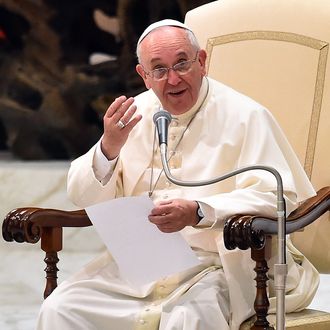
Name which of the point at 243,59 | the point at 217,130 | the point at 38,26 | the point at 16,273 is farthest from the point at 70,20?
the point at 217,130

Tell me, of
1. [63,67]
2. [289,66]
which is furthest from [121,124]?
[63,67]

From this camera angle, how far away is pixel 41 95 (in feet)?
25.9

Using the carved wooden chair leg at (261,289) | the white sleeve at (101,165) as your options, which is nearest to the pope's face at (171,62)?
the white sleeve at (101,165)

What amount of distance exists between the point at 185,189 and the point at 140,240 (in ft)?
1.30

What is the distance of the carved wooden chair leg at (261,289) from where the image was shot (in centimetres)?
372

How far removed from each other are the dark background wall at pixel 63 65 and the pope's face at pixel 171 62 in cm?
375

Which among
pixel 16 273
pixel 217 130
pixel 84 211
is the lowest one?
pixel 16 273

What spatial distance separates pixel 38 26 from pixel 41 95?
49 cm

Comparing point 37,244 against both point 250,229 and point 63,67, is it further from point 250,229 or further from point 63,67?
point 250,229

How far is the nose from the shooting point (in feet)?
13.3

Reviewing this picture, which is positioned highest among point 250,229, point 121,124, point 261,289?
point 121,124

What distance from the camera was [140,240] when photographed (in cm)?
391

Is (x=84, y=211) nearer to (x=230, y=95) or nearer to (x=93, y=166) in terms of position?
(x=93, y=166)

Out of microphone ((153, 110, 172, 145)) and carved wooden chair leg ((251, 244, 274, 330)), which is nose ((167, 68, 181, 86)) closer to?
microphone ((153, 110, 172, 145))
